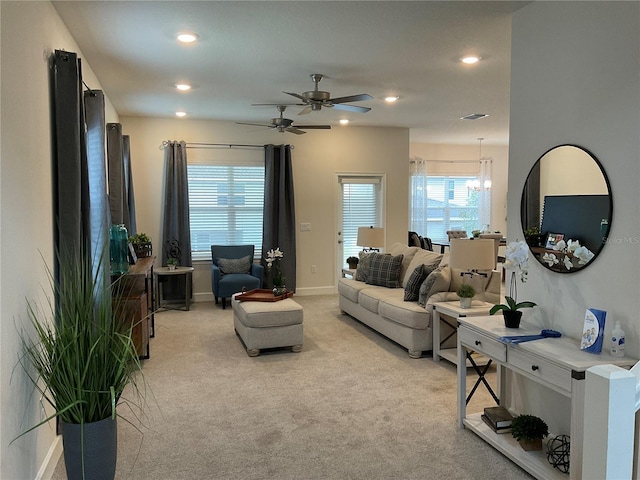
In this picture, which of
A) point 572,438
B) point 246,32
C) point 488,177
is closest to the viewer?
point 572,438

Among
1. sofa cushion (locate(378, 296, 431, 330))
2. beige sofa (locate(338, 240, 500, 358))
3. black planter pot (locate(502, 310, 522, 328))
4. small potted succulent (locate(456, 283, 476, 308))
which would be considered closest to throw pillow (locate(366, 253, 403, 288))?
beige sofa (locate(338, 240, 500, 358))

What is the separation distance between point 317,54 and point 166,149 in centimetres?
383

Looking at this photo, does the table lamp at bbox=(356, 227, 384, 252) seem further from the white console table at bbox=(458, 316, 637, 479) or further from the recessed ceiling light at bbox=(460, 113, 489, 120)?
the white console table at bbox=(458, 316, 637, 479)

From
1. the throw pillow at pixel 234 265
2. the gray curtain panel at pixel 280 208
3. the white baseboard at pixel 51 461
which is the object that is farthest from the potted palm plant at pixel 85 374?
the gray curtain panel at pixel 280 208

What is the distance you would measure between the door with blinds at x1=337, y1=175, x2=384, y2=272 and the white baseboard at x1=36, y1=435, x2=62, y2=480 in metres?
5.74

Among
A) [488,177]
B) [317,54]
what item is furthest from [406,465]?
[488,177]

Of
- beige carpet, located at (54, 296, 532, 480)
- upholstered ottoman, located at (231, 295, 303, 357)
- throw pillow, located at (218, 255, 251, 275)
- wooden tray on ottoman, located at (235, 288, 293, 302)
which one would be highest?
throw pillow, located at (218, 255, 251, 275)

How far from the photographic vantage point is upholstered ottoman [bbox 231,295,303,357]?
4.72 m

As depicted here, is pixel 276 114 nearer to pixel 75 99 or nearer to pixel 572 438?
pixel 75 99

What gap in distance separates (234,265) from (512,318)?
194 inches

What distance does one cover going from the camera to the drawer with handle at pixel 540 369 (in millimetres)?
2344

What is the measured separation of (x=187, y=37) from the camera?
3709 millimetres

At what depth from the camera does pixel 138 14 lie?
10.8 feet

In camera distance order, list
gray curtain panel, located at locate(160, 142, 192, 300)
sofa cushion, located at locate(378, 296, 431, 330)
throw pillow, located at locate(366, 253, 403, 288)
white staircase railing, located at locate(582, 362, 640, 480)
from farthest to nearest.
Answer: gray curtain panel, located at locate(160, 142, 192, 300) < throw pillow, located at locate(366, 253, 403, 288) < sofa cushion, located at locate(378, 296, 431, 330) < white staircase railing, located at locate(582, 362, 640, 480)
